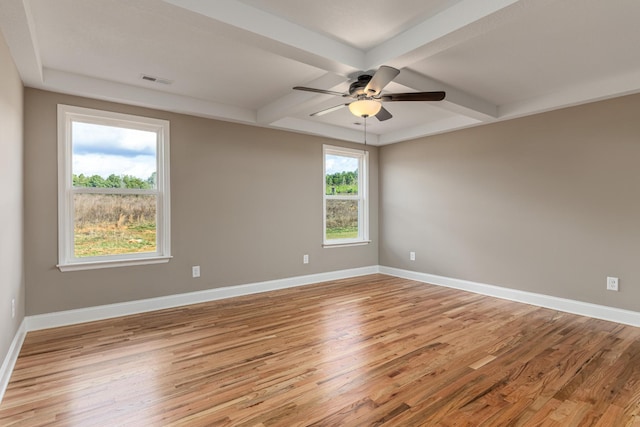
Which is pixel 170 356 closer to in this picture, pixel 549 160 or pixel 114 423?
pixel 114 423

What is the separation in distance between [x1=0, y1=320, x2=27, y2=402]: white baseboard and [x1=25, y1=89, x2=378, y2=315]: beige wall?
0.32 m

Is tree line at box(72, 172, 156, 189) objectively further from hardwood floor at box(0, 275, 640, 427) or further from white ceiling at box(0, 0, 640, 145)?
hardwood floor at box(0, 275, 640, 427)

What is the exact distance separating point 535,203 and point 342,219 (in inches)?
110

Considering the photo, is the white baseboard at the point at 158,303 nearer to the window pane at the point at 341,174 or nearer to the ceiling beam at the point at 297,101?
the window pane at the point at 341,174

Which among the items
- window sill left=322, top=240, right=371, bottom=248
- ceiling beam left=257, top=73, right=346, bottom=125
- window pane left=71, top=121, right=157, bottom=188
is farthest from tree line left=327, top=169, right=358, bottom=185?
window pane left=71, top=121, right=157, bottom=188

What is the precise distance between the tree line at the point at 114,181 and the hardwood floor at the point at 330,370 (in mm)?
1447

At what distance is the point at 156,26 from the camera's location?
2.46m

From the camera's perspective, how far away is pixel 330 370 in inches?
97.3

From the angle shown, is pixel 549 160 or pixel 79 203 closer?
pixel 79 203

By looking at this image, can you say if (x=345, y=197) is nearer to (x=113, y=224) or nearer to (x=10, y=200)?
(x=113, y=224)

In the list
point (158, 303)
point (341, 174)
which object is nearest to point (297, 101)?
point (341, 174)

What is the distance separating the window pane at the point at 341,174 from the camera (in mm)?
5691

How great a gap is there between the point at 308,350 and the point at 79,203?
2.83m

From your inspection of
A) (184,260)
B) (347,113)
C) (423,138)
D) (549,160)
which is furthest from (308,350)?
(423,138)
